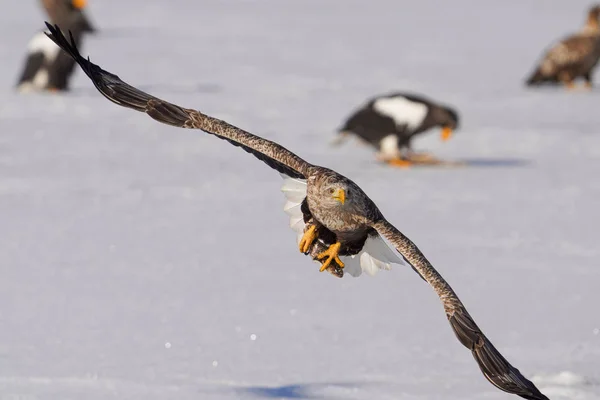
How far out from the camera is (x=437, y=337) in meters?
6.37

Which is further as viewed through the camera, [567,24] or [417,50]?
[567,24]

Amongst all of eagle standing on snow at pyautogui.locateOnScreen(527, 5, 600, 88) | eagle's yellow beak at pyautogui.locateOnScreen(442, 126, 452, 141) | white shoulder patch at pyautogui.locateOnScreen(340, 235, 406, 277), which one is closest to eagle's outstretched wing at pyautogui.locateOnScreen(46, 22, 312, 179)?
white shoulder patch at pyautogui.locateOnScreen(340, 235, 406, 277)

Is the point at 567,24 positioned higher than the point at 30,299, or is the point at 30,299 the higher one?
the point at 567,24

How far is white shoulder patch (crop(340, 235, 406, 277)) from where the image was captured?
18.6 feet

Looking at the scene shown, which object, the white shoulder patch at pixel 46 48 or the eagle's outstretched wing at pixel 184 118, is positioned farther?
the white shoulder patch at pixel 46 48

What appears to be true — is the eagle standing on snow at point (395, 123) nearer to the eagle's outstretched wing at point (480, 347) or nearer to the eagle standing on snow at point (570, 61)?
the eagle standing on snow at point (570, 61)

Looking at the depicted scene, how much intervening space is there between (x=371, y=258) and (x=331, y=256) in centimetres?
24

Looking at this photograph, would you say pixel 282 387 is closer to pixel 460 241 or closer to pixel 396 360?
pixel 396 360

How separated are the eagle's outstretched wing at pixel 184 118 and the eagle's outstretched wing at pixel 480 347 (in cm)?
83

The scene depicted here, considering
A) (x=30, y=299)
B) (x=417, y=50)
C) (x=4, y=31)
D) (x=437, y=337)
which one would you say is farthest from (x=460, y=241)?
(x=4, y=31)

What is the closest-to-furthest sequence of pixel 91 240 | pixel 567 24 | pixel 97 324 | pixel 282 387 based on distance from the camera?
1. pixel 282 387
2. pixel 97 324
3. pixel 91 240
4. pixel 567 24

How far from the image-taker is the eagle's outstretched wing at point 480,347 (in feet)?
14.9

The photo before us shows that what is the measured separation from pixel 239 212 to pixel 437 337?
2.89 meters

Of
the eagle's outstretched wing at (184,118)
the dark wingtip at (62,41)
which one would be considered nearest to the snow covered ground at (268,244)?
the eagle's outstretched wing at (184,118)
